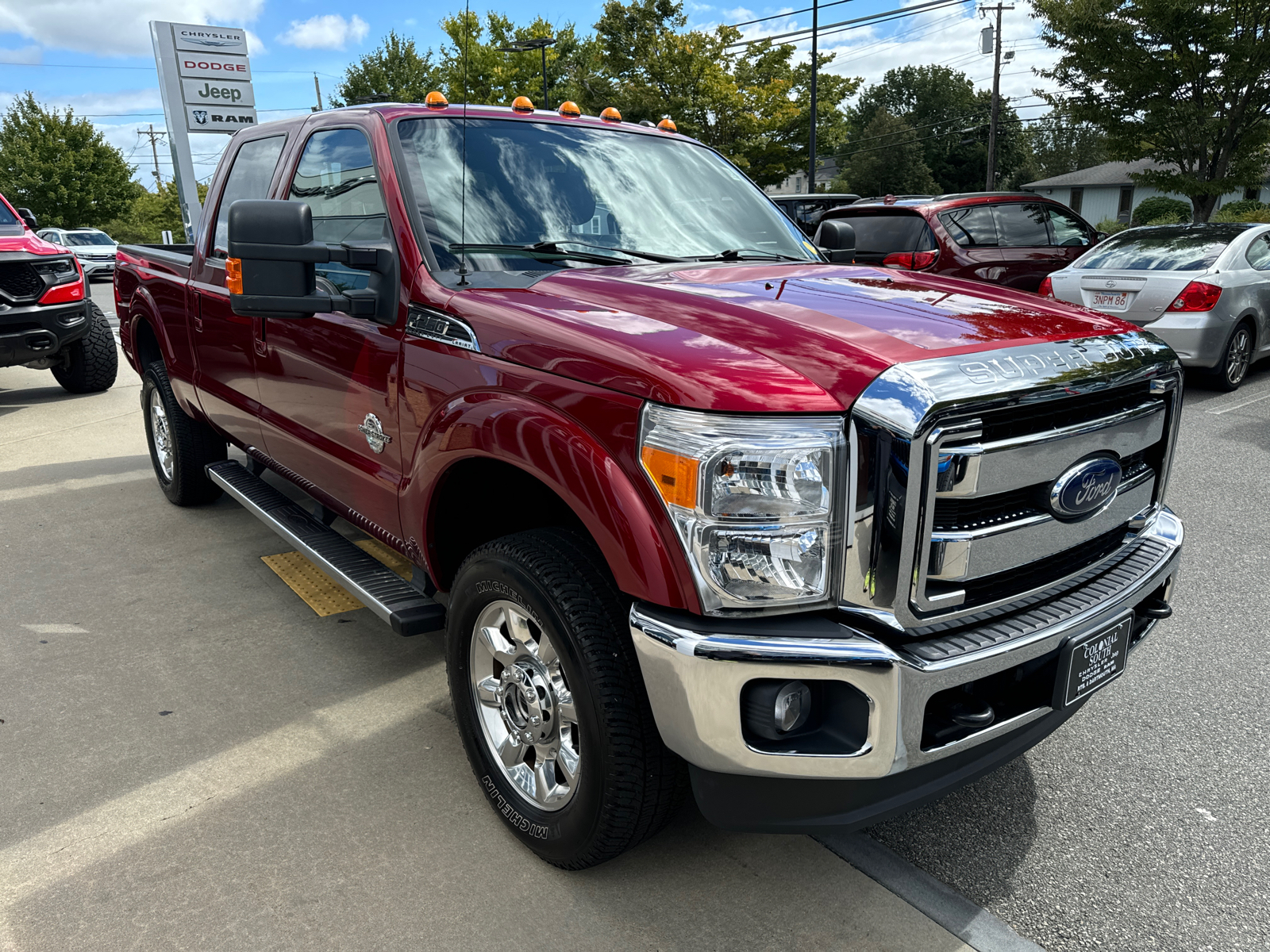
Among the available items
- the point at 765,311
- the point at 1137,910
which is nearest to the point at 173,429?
the point at 765,311

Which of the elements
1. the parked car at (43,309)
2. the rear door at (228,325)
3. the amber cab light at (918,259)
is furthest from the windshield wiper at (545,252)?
the parked car at (43,309)

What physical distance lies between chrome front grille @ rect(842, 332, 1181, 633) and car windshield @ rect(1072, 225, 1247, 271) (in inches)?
270

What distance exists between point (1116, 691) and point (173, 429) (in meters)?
4.66

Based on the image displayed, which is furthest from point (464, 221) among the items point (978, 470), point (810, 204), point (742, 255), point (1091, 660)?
point (810, 204)

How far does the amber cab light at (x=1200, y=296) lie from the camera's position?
786cm

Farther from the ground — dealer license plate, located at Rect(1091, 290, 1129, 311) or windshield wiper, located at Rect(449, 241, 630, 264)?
windshield wiper, located at Rect(449, 241, 630, 264)

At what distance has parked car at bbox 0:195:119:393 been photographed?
8.35 metres

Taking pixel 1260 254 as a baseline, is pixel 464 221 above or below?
above

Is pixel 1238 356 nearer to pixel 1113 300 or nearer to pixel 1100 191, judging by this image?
pixel 1113 300

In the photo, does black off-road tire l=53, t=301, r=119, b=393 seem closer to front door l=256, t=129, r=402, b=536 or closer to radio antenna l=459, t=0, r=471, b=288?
front door l=256, t=129, r=402, b=536

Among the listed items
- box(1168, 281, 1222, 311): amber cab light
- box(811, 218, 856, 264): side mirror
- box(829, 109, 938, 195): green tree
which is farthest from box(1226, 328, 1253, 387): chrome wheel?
box(829, 109, 938, 195): green tree

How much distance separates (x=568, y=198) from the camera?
10.2 feet

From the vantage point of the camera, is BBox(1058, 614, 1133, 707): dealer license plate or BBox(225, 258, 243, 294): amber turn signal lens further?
BBox(225, 258, 243, 294): amber turn signal lens

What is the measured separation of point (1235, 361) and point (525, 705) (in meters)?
8.18
